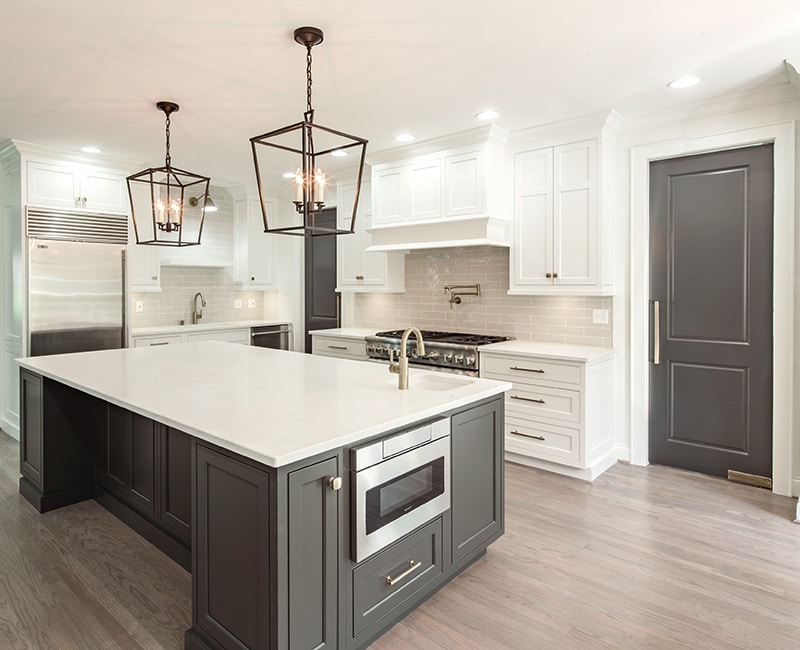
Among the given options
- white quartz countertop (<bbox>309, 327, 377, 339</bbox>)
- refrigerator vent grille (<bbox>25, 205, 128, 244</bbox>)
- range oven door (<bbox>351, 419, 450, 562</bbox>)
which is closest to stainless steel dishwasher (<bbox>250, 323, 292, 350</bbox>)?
white quartz countertop (<bbox>309, 327, 377, 339</bbox>)

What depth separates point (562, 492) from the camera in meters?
3.52

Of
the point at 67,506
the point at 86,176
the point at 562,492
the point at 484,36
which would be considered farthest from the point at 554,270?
the point at 86,176

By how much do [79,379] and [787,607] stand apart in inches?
137

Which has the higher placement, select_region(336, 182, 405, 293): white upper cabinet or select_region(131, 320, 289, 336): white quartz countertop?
select_region(336, 182, 405, 293): white upper cabinet

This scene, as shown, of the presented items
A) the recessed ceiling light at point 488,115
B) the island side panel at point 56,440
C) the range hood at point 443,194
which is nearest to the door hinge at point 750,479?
the range hood at point 443,194

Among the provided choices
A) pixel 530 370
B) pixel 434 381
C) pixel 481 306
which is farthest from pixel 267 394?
pixel 481 306

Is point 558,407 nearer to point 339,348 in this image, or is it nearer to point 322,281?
point 339,348

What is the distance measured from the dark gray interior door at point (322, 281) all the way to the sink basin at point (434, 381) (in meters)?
3.69

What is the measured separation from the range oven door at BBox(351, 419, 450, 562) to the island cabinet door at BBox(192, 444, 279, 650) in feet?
1.07

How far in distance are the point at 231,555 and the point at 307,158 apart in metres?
1.47

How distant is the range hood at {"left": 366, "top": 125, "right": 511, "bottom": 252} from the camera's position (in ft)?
13.8

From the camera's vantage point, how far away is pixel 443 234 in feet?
14.9

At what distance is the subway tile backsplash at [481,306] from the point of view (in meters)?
4.30

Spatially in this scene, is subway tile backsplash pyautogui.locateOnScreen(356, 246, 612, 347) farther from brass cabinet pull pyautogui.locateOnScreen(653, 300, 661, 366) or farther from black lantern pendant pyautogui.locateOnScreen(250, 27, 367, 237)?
black lantern pendant pyautogui.locateOnScreen(250, 27, 367, 237)
